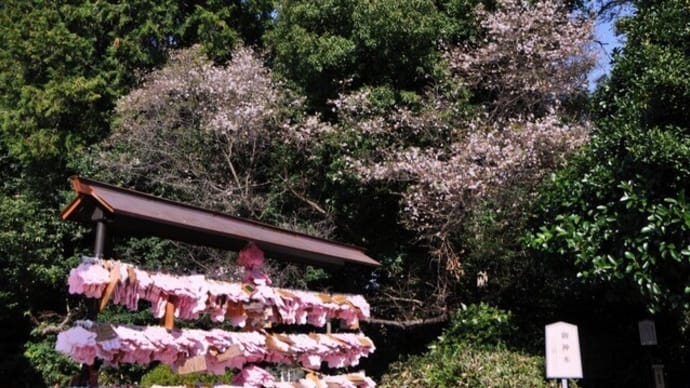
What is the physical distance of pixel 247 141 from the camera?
1075cm

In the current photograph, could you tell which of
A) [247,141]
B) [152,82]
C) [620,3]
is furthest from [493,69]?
[152,82]

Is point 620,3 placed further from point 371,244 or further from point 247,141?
point 247,141

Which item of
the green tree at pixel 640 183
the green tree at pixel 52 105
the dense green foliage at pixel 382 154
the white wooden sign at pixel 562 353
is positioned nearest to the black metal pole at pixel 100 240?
the white wooden sign at pixel 562 353

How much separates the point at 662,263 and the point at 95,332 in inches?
192

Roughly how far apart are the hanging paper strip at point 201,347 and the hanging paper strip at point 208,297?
16 cm

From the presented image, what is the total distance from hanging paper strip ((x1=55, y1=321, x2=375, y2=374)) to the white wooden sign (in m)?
1.65

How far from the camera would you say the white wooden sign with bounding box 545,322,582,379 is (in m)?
5.47

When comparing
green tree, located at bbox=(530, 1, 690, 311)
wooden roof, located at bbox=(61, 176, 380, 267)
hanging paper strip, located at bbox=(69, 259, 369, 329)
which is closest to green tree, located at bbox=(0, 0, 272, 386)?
wooden roof, located at bbox=(61, 176, 380, 267)

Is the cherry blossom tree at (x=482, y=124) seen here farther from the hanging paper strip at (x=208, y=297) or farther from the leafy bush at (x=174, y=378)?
the leafy bush at (x=174, y=378)

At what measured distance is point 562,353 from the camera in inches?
219

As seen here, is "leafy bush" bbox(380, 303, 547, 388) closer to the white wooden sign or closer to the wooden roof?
the white wooden sign

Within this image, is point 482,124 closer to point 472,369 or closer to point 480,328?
point 480,328

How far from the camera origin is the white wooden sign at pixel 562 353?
17.9ft

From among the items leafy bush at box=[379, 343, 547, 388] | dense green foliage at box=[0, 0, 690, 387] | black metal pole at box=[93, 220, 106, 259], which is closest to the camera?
black metal pole at box=[93, 220, 106, 259]
